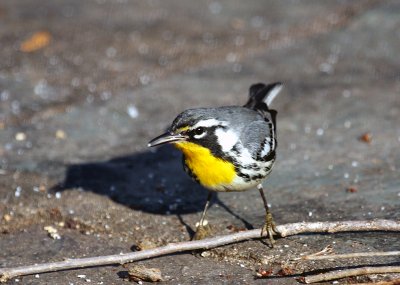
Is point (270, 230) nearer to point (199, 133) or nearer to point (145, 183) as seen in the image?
point (199, 133)

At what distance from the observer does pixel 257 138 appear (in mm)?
5551

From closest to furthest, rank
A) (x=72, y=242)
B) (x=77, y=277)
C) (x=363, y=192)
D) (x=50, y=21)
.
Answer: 1. (x=77, y=277)
2. (x=72, y=242)
3. (x=363, y=192)
4. (x=50, y=21)

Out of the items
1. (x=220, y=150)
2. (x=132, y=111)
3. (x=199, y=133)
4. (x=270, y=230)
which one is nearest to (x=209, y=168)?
(x=220, y=150)

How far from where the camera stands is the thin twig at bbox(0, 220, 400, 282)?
462 cm

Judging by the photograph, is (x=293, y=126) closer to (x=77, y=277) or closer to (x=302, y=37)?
(x=302, y=37)

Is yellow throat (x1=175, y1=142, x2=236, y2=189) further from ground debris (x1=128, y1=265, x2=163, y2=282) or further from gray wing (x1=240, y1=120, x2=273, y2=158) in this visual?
ground debris (x1=128, y1=265, x2=163, y2=282)

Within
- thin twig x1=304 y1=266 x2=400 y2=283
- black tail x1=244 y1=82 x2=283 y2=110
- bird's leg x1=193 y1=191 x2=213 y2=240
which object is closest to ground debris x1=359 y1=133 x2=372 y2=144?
black tail x1=244 y1=82 x2=283 y2=110

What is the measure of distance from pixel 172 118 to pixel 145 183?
4.16 ft

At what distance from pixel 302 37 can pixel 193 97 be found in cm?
195

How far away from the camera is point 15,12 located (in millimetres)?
9641

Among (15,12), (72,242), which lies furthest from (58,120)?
(15,12)

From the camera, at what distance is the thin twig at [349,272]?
430 centimetres

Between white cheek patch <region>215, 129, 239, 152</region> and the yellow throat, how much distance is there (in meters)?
0.11

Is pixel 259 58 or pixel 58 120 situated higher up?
pixel 259 58
